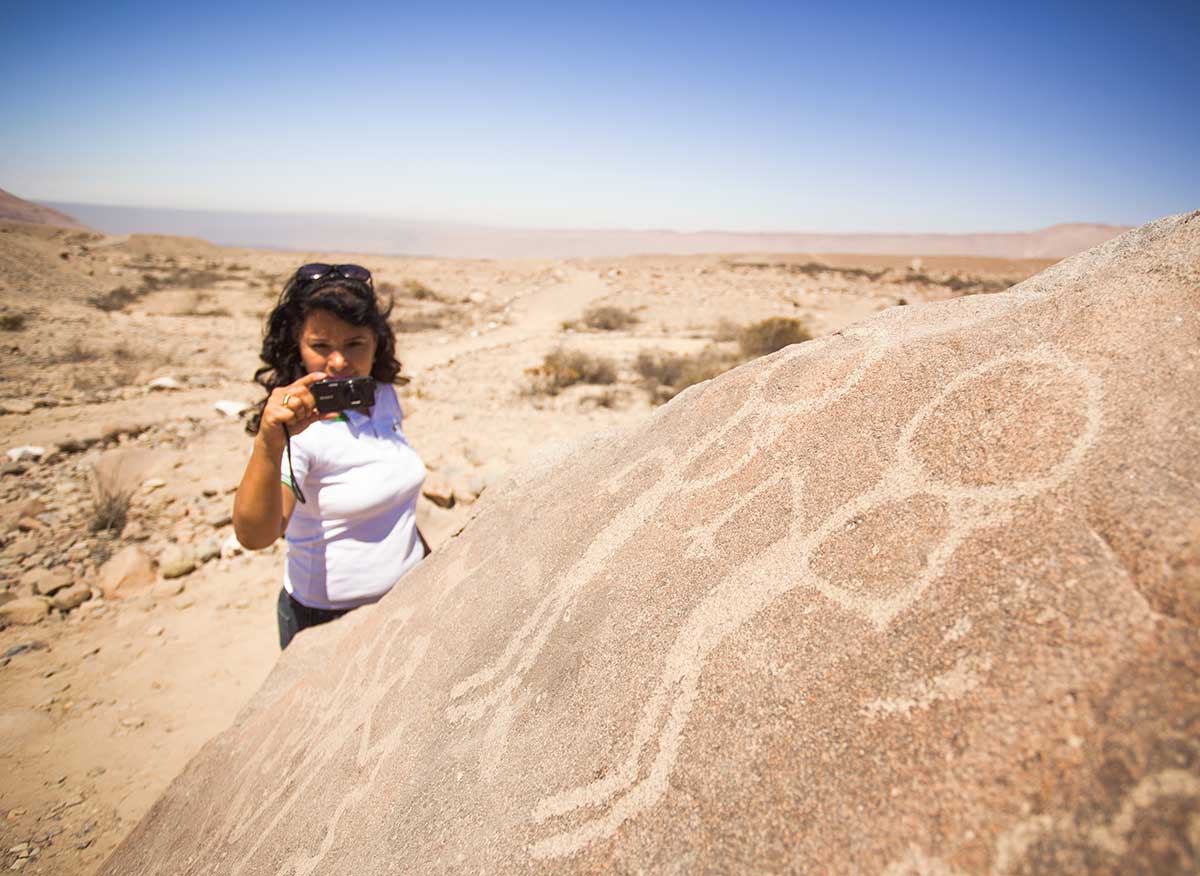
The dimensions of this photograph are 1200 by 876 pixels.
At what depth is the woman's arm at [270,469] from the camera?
1661 mm

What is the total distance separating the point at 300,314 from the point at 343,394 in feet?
1.44

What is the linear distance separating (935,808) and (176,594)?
4.16m

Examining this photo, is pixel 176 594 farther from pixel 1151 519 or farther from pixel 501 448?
pixel 1151 519

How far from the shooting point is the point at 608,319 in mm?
12234

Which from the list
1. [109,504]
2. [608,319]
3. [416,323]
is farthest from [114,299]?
[109,504]

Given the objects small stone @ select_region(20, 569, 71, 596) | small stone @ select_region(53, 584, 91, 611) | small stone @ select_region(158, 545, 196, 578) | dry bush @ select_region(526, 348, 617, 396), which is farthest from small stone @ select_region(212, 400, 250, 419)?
dry bush @ select_region(526, 348, 617, 396)

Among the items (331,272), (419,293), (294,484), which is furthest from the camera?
(419,293)

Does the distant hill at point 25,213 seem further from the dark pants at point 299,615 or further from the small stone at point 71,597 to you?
the dark pants at point 299,615

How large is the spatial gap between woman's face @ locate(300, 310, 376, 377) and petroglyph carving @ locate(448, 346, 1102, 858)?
121 centimetres

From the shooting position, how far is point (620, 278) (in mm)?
19609

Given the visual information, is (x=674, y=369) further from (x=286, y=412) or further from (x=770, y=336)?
(x=286, y=412)

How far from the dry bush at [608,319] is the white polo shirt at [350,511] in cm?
1019

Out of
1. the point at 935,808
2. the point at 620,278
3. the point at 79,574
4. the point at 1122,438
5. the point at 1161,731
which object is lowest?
the point at 79,574

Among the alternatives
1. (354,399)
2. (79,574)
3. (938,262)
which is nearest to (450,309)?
(79,574)
